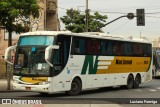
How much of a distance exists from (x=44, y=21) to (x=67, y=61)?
29159 mm

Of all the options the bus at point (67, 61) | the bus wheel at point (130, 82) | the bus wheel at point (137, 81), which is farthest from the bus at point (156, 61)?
the bus at point (67, 61)

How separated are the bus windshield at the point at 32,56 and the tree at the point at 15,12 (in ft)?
16.1

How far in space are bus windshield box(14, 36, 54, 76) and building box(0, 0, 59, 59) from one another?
71.4ft

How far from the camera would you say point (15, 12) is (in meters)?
27.6

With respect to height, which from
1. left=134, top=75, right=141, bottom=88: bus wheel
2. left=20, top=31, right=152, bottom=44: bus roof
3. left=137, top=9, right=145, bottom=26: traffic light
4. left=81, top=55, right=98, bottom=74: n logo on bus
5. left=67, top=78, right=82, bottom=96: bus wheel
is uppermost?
left=137, top=9, right=145, bottom=26: traffic light

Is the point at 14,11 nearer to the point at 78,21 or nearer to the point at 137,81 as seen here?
the point at 137,81

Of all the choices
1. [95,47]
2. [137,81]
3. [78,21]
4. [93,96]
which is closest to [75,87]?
[93,96]

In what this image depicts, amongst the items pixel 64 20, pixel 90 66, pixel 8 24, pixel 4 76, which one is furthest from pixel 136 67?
pixel 64 20

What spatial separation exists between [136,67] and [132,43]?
1.67 metres

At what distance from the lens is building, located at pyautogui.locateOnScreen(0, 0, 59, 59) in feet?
161

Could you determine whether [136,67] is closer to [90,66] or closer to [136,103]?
[90,66]

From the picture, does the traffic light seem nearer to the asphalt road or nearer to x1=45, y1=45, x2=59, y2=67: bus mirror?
the asphalt road

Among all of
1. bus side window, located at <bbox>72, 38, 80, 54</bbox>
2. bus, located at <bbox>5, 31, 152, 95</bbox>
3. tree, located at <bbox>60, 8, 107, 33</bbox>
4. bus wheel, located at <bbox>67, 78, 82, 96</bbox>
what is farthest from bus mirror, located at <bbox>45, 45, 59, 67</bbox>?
tree, located at <bbox>60, 8, 107, 33</bbox>

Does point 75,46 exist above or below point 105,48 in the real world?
above
